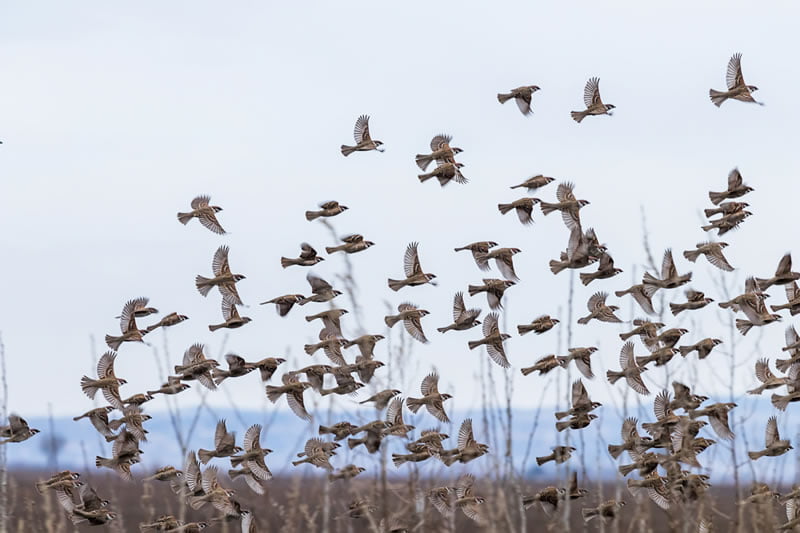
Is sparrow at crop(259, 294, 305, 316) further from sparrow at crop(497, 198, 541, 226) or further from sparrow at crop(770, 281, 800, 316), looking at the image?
sparrow at crop(770, 281, 800, 316)

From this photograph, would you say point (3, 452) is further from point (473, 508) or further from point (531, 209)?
point (531, 209)

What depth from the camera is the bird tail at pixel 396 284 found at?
19.9m

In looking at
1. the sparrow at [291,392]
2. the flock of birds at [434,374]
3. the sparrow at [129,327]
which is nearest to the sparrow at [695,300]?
the flock of birds at [434,374]

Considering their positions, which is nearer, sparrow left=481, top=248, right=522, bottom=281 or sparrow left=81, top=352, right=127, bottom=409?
sparrow left=81, top=352, right=127, bottom=409

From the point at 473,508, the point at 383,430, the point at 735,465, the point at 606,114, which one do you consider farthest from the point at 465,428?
the point at 383,430

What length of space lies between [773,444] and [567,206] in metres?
4.35

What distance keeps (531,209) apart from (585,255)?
2.43 m

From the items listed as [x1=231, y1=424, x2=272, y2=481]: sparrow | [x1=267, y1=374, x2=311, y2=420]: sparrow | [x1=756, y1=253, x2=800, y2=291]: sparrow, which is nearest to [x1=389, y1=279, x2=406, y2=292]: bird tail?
[x1=267, y1=374, x2=311, y2=420]: sparrow

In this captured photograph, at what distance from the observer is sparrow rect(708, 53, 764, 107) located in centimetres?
1952

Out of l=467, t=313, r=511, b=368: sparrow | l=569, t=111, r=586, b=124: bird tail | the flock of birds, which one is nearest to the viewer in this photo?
the flock of birds

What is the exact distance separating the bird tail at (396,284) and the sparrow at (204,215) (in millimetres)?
2532

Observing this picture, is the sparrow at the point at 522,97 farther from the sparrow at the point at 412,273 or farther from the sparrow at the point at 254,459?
the sparrow at the point at 254,459

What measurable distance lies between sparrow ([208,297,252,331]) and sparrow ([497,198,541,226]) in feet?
13.2

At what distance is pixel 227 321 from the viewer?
782 inches
